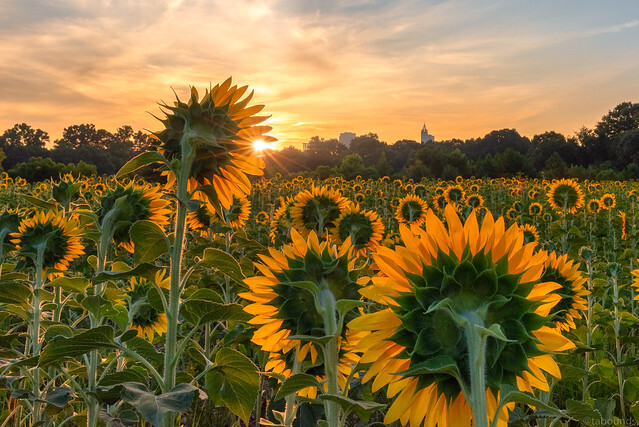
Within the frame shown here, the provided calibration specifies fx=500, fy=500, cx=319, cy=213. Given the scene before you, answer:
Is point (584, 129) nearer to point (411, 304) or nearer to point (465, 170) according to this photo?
point (465, 170)

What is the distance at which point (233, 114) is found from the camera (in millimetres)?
1495

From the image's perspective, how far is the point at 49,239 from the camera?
8.16 feet

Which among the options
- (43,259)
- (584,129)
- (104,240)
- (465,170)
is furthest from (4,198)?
(584,129)

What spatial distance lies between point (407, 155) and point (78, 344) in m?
48.9

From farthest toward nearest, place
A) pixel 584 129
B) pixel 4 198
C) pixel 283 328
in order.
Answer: pixel 584 129
pixel 4 198
pixel 283 328

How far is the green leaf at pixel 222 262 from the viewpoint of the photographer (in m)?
1.39

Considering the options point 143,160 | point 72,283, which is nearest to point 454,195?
point 72,283

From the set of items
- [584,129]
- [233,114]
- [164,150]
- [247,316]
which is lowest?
[247,316]

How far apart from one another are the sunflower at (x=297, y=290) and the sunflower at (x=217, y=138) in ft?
1.15

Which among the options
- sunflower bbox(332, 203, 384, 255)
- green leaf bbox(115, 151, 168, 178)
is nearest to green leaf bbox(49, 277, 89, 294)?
green leaf bbox(115, 151, 168, 178)

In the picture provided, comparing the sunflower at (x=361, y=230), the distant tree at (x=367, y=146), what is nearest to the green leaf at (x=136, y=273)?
the sunflower at (x=361, y=230)

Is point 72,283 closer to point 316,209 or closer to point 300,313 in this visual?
point 300,313

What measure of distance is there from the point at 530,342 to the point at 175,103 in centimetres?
108

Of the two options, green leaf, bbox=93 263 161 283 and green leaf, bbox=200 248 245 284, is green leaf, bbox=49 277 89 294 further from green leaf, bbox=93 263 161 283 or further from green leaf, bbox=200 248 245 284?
green leaf, bbox=200 248 245 284
